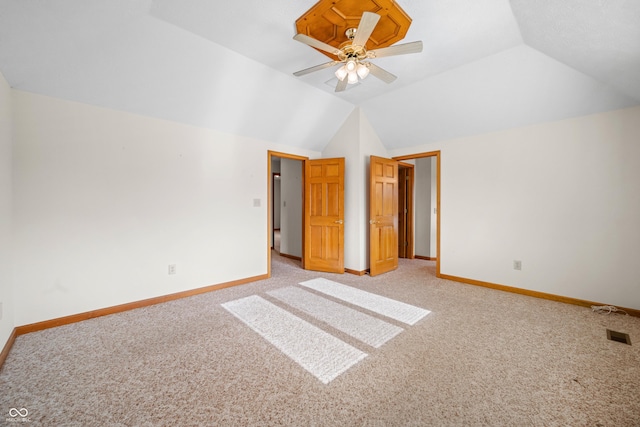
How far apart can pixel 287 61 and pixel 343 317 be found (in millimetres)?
2938

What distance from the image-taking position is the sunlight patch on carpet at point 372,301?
2.73m

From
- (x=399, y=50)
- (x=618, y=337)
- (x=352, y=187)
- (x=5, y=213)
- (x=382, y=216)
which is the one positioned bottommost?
(x=618, y=337)

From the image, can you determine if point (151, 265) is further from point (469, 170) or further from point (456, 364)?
point (469, 170)

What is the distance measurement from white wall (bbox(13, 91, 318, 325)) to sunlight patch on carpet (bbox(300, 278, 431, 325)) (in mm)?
1328

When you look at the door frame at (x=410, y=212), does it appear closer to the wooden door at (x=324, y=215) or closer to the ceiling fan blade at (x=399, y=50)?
the wooden door at (x=324, y=215)

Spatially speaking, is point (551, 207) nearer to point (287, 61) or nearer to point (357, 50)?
point (357, 50)

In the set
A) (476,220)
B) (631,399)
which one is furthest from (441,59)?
(631,399)

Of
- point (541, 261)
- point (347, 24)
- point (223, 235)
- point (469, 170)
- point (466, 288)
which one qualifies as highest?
point (347, 24)

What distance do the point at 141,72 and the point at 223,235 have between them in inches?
83.6

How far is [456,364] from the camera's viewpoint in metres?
1.89

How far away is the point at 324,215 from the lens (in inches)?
179

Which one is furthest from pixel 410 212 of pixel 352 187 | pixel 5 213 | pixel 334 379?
pixel 5 213

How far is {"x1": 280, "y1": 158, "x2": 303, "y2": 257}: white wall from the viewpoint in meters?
5.68

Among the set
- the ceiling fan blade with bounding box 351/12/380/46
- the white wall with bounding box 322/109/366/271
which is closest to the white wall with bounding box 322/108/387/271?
the white wall with bounding box 322/109/366/271
